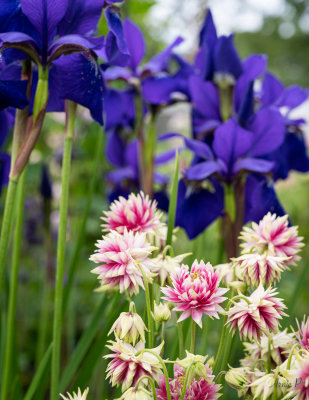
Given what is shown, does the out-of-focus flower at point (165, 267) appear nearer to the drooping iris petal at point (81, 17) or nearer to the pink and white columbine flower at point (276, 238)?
the pink and white columbine flower at point (276, 238)

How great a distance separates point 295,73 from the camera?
11797mm

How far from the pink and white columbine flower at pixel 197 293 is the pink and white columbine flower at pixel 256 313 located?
0.02m

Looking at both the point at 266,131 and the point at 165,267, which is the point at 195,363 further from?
the point at 266,131

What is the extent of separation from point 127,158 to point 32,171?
1.07 feet

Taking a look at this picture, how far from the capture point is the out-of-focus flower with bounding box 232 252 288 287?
51 cm

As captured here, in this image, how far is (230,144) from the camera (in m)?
0.94

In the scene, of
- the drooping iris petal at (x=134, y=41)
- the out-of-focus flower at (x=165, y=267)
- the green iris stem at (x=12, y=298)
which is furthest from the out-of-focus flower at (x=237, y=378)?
the drooping iris petal at (x=134, y=41)

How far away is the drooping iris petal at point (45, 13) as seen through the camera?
680mm

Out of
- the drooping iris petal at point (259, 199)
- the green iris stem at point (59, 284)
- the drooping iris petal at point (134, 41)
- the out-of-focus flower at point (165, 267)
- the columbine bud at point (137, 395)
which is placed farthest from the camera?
the drooping iris petal at point (134, 41)

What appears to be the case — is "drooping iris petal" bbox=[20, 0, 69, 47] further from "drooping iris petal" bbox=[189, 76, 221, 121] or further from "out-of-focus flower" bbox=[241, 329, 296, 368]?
"out-of-focus flower" bbox=[241, 329, 296, 368]

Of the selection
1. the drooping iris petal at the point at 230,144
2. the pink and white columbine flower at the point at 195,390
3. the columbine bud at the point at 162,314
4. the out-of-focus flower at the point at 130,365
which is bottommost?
the pink and white columbine flower at the point at 195,390

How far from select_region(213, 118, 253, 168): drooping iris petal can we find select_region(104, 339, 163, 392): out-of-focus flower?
551 mm

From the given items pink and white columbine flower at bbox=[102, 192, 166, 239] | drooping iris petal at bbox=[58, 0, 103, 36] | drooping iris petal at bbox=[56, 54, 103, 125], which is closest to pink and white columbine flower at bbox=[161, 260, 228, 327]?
pink and white columbine flower at bbox=[102, 192, 166, 239]

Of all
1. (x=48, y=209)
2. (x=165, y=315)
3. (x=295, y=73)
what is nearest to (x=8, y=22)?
(x=165, y=315)
